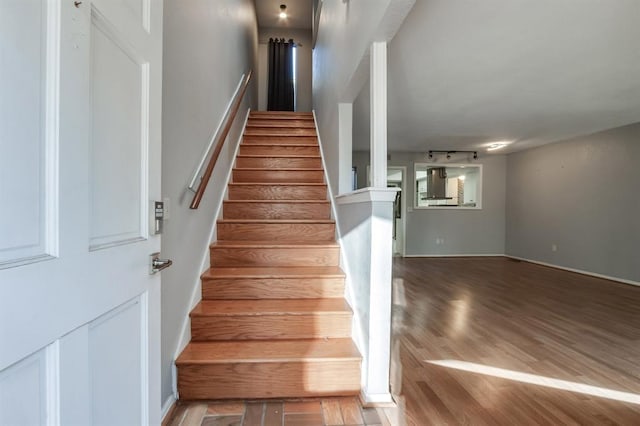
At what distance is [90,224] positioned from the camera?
0.71 meters

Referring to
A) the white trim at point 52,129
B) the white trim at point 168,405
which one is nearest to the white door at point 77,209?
the white trim at point 52,129

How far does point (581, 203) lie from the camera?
5.19m

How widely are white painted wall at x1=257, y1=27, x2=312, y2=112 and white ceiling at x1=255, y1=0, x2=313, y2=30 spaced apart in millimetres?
124

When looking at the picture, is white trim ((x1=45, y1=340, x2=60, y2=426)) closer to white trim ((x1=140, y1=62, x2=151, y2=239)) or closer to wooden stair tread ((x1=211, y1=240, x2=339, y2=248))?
white trim ((x1=140, y1=62, x2=151, y2=239))

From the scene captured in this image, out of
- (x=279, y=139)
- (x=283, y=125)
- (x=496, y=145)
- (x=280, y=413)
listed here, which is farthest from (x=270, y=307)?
(x=496, y=145)

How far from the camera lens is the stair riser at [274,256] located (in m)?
2.32

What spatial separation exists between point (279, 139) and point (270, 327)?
269 centimetres

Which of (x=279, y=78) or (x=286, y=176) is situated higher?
(x=279, y=78)

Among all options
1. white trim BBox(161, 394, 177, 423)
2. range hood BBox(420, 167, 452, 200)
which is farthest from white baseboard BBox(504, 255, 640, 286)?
white trim BBox(161, 394, 177, 423)

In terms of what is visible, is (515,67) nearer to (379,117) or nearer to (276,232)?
(379,117)

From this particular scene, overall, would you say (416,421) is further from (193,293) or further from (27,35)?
(27,35)

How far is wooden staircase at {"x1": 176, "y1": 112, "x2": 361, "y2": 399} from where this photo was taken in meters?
1.60

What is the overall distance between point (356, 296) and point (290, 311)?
0.42 meters

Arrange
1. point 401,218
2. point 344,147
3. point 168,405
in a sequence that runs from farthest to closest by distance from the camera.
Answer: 1. point 401,218
2. point 344,147
3. point 168,405
